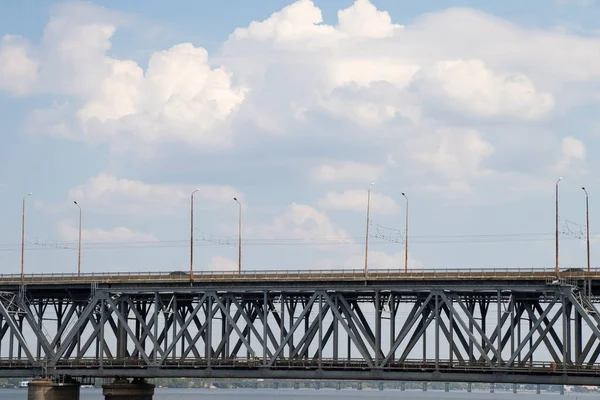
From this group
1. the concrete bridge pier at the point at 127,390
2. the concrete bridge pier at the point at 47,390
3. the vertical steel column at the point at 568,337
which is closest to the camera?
the vertical steel column at the point at 568,337

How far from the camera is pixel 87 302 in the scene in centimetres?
11788

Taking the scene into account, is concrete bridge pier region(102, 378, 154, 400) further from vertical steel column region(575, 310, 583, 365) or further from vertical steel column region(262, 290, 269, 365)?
vertical steel column region(575, 310, 583, 365)

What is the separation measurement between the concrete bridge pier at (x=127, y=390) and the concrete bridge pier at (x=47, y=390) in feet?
12.3

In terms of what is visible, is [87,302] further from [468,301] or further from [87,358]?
[468,301]

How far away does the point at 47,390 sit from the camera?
115 m

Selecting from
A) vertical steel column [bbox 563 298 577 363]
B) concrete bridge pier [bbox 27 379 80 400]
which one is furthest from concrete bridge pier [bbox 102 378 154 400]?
vertical steel column [bbox 563 298 577 363]

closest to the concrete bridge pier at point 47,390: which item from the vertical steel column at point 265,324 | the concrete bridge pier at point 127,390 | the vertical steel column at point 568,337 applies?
the concrete bridge pier at point 127,390

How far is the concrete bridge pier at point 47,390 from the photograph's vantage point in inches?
4496

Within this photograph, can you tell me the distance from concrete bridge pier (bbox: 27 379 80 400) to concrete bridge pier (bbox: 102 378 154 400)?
147 inches

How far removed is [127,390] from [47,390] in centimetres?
750

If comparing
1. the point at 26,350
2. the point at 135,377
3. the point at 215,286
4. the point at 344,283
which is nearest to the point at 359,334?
the point at 344,283

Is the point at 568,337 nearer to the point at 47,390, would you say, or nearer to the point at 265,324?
the point at 265,324

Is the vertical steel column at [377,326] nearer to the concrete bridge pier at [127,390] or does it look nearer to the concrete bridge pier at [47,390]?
the concrete bridge pier at [127,390]

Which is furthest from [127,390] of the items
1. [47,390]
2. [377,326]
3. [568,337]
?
[568,337]
